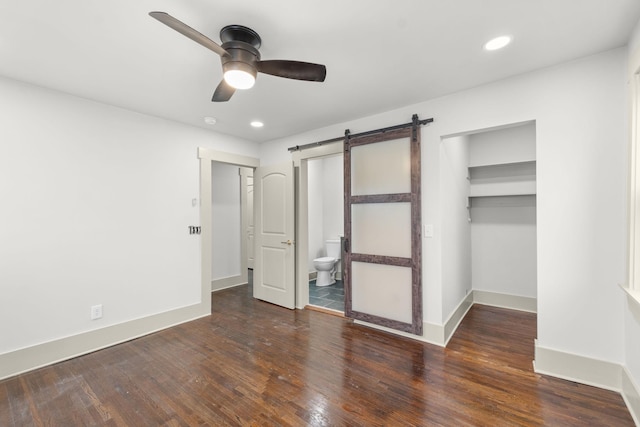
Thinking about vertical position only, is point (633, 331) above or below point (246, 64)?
below

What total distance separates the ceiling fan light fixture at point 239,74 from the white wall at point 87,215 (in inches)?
78.9

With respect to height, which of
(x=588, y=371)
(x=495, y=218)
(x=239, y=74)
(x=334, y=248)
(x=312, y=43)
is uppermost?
(x=312, y=43)

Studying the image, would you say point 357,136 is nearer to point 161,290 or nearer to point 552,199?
point 552,199

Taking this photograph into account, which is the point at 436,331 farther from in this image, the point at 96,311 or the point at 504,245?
the point at 96,311

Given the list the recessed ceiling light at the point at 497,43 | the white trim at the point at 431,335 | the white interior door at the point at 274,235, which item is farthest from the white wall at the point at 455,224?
the white interior door at the point at 274,235

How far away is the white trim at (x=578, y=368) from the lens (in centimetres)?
202

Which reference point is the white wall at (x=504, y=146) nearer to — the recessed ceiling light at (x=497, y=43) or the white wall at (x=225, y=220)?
the recessed ceiling light at (x=497, y=43)

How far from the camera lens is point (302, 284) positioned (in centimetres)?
398

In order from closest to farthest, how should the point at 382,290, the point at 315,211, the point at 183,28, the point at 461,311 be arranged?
the point at 183,28, the point at 382,290, the point at 461,311, the point at 315,211

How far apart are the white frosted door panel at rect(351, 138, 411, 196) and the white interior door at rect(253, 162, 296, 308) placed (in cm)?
107

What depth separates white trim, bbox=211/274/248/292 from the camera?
494 centimetres

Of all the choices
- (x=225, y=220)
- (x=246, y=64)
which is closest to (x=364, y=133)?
(x=246, y=64)

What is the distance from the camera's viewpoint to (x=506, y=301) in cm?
387

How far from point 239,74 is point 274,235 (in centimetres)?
272
